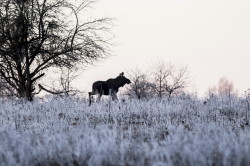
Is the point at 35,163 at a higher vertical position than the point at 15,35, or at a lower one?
lower

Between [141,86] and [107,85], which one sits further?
[141,86]

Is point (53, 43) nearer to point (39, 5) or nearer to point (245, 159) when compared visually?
point (39, 5)

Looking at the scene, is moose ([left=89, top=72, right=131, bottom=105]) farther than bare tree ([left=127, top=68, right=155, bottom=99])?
No

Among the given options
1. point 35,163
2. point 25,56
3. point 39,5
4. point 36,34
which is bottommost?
point 35,163

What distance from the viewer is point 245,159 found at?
10.5 ft

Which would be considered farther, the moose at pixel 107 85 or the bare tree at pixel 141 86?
the bare tree at pixel 141 86

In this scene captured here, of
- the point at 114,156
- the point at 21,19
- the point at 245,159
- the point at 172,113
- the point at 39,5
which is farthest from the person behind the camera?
the point at 39,5

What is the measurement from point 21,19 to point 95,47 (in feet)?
14.8

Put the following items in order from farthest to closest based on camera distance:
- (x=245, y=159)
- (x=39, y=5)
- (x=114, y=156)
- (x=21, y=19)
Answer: (x=39, y=5) < (x=21, y=19) < (x=114, y=156) < (x=245, y=159)

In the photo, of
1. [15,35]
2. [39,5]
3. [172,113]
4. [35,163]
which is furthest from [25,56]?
[35,163]

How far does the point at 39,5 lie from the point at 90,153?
59.1 ft

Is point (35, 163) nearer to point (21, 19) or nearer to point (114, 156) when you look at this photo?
point (114, 156)

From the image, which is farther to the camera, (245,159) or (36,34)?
(36,34)

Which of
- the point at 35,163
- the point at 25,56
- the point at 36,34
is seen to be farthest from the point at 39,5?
the point at 35,163
